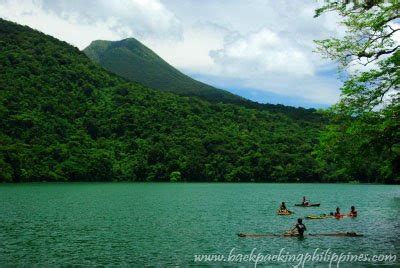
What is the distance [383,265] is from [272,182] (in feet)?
516

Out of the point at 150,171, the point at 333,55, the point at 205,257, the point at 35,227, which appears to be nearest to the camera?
the point at 333,55

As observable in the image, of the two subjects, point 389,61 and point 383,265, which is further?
point 383,265

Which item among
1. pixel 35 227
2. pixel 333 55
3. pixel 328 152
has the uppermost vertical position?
pixel 333 55

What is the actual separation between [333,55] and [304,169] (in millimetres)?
167010

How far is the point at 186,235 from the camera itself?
42.6 meters

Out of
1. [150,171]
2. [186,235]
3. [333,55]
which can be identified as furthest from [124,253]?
[150,171]

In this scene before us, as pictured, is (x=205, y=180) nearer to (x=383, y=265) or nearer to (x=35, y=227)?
(x=35, y=227)

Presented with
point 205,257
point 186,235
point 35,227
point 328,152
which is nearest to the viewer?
point 328,152

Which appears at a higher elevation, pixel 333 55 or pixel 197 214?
pixel 333 55

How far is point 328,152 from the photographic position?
2700 cm

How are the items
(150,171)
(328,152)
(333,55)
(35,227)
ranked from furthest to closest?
(150,171) < (35,227) < (328,152) < (333,55)

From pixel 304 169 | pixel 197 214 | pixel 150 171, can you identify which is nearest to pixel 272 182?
pixel 304 169

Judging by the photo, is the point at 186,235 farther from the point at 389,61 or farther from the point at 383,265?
the point at 389,61

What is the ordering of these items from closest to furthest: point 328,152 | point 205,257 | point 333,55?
point 333,55
point 328,152
point 205,257
